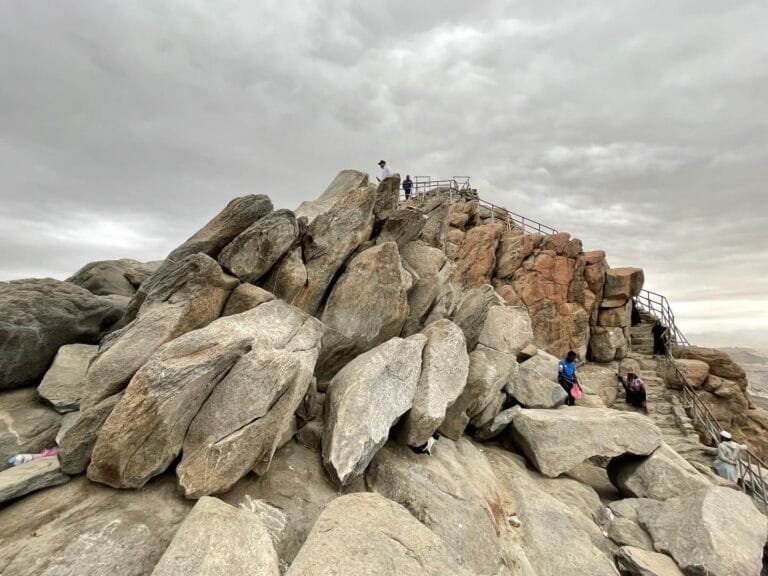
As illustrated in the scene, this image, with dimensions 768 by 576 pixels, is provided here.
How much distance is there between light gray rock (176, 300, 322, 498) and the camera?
7.52 metres

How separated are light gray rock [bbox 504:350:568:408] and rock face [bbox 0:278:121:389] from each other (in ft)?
54.5

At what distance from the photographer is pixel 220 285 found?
10.6 m

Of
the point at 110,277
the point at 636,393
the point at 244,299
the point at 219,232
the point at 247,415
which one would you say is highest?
the point at 219,232

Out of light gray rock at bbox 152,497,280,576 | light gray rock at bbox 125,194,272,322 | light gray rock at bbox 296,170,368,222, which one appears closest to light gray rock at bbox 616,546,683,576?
light gray rock at bbox 152,497,280,576

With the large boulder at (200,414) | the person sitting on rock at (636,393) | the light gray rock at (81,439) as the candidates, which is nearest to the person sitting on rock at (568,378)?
the person sitting on rock at (636,393)

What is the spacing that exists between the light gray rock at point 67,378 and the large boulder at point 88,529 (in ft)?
13.4

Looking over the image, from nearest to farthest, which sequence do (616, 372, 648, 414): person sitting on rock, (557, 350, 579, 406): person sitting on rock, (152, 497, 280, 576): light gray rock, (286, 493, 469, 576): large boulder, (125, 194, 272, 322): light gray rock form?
(152, 497, 280, 576): light gray rock, (286, 493, 469, 576): large boulder, (125, 194, 272, 322): light gray rock, (557, 350, 579, 406): person sitting on rock, (616, 372, 648, 414): person sitting on rock

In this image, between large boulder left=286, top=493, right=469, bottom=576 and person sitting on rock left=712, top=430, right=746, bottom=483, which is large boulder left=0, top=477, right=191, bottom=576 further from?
person sitting on rock left=712, top=430, right=746, bottom=483

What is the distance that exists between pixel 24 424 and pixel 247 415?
6.99 meters

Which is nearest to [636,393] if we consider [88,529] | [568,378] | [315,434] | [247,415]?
[568,378]

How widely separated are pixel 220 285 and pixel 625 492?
619 inches

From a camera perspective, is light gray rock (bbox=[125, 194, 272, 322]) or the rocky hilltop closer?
the rocky hilltop

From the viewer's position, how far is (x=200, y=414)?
8.16 meters

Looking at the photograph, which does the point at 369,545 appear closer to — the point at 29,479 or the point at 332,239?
the point at 29,479
